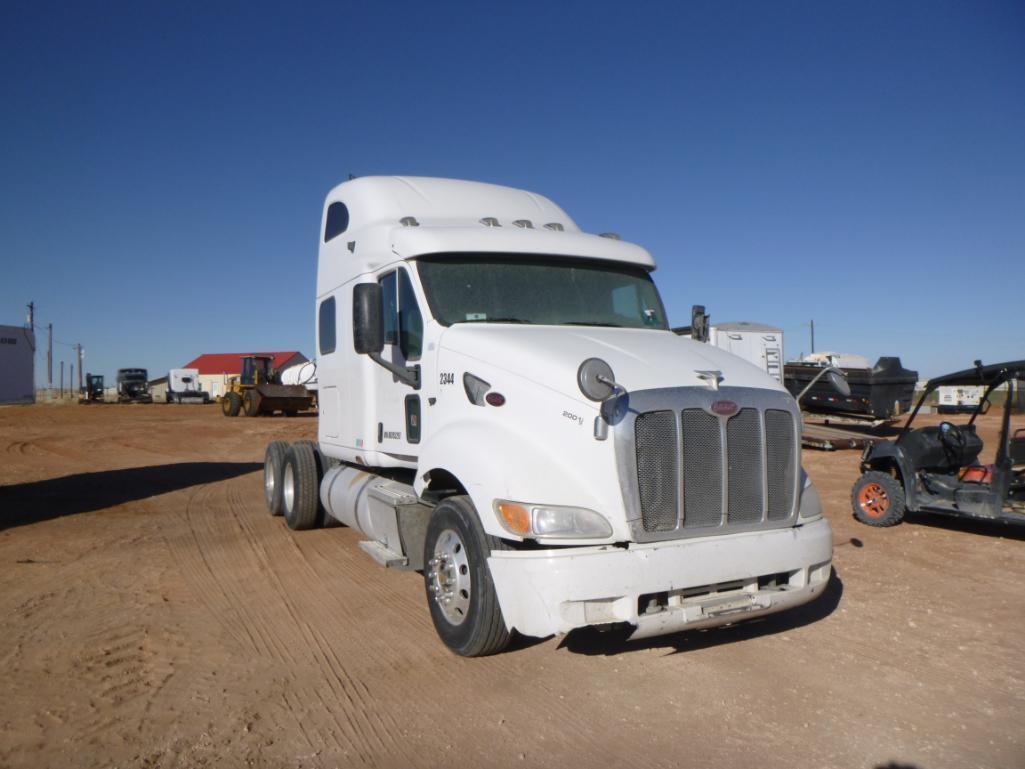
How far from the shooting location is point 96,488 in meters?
12.2

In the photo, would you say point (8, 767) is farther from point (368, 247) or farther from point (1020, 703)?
point (1020, 703)

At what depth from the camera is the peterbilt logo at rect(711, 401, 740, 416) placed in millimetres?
4480

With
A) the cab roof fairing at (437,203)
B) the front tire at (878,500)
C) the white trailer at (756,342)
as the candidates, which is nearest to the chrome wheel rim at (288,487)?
the cab roof fairing at (437,203)

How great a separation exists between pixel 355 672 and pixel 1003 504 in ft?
23.7

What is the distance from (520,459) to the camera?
4.38 metres

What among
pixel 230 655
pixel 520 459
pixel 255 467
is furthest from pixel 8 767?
pixel 255 467

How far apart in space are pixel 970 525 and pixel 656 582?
715 centimetres

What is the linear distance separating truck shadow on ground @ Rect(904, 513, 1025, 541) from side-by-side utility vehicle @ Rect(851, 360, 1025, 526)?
0.27 m

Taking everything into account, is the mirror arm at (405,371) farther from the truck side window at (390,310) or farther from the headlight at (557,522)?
the headlight at (557,522)

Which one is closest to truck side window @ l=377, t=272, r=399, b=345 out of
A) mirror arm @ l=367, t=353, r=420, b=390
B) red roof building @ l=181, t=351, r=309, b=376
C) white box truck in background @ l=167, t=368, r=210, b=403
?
mirror arm @ l=367, t=353, r=420, b=390

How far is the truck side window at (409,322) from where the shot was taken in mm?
5742

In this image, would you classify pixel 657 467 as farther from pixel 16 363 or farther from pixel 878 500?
pixel 16 363

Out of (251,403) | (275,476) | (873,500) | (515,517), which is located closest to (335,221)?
(275,476)

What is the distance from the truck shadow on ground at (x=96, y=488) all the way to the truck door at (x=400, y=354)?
5790 mm
